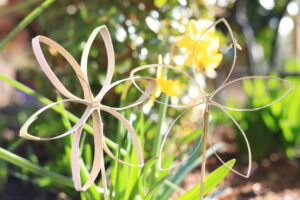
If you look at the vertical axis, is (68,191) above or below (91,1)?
below

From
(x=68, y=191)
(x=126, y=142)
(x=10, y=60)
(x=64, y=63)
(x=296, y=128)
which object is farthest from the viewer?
(x=10, y=60)

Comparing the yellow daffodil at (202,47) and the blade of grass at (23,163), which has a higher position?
the yellow daffodil at (202,47)

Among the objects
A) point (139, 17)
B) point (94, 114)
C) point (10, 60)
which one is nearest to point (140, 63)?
point (139, 17)

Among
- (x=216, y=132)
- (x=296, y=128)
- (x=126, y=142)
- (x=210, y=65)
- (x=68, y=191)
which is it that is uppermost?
(x=210, y=65)

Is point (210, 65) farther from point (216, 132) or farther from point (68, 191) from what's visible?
point (216, 132)

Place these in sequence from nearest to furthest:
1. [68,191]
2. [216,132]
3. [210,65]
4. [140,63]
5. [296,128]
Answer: [210,65]
[68,191]
[140,63]
[296,128]
[216,132]

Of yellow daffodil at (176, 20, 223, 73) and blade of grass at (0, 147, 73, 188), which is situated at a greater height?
yellow daffodil at (176, 20, 223, 73)

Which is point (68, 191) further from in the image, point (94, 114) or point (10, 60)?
point (10, 60)

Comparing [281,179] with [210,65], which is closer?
[210,65]

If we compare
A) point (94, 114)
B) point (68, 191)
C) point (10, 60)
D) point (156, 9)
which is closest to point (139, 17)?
point (156, 9)
